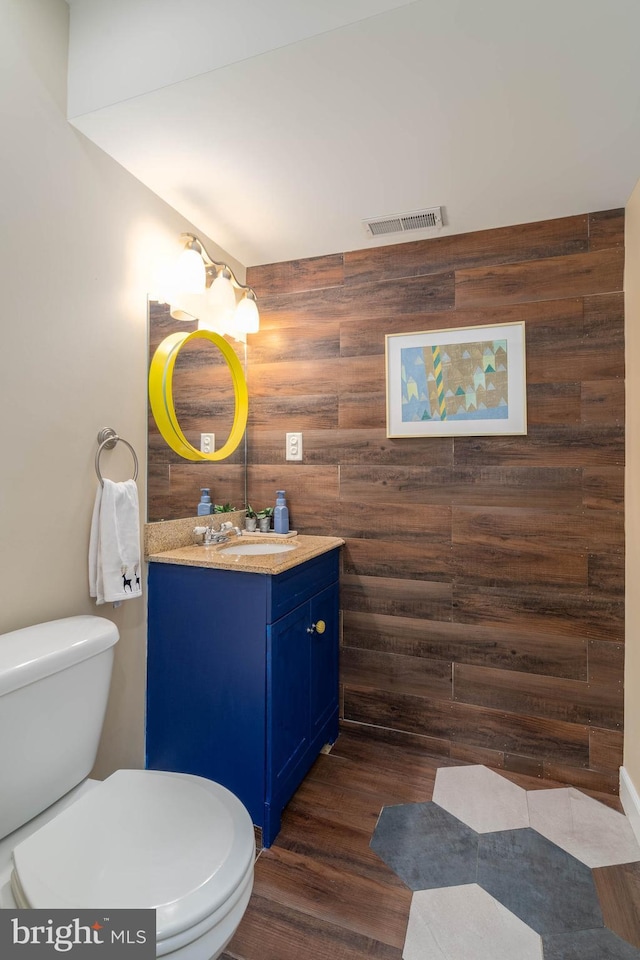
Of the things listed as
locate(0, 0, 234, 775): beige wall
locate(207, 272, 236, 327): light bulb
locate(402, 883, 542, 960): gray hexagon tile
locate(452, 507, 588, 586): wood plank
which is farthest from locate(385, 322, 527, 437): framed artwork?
locate(402, 883, 542, 960): gray hexagon tile

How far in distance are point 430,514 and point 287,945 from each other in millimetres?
1499

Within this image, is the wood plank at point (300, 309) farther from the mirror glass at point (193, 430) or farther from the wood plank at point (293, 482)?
the wood plank at point (293, 482)

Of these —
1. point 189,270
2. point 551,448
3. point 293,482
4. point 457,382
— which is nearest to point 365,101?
point 189,270

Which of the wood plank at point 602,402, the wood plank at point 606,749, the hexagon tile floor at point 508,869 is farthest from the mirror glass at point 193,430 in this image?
the wood plank at point 606,749

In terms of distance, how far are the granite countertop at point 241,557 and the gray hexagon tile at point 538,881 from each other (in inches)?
43.3

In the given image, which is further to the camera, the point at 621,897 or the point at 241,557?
the point at 241,557

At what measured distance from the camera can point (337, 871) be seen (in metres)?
1.48

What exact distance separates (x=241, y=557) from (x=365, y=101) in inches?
57.6

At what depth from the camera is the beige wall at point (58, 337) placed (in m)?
1.30

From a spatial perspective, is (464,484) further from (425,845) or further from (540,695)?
(425,845)

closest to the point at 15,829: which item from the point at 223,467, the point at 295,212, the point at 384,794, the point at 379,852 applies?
the point at 379,852

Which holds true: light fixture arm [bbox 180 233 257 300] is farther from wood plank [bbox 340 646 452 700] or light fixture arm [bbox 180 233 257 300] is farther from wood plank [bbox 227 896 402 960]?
wood plank [bbox 227 896 402 960]

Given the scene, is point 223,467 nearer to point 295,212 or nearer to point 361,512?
point 361,512

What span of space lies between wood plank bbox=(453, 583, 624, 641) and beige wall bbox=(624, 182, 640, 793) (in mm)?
78
